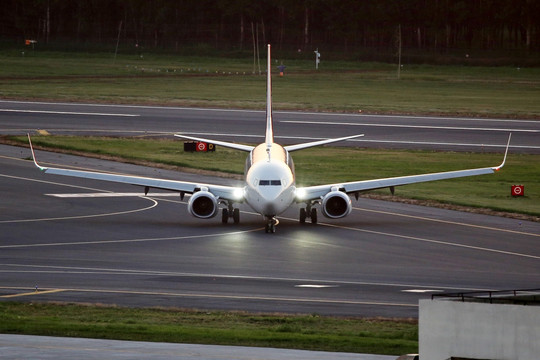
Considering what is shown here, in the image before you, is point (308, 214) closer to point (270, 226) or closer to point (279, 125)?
point (270, 226)

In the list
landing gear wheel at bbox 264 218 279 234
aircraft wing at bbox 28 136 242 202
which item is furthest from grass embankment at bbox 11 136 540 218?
landing gear wheel at bbox 264 218 279 234

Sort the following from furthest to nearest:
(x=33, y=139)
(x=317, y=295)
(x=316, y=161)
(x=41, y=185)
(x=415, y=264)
Result: 1. (x=33, y=139)
2. (x=316, y=161)
3. (x=41, y=185)
4. (x=415, y=264)
5. (x=317, y=295)

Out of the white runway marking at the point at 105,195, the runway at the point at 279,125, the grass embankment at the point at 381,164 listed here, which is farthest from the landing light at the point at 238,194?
the runway at the point at 279,125

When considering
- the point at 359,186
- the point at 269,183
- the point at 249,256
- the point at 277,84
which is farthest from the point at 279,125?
the point at 249,256

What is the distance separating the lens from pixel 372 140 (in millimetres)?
89938

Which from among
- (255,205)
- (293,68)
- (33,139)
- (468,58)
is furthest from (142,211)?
(468,58)

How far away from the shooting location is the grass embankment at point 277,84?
117000 millimetres

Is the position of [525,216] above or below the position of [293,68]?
below

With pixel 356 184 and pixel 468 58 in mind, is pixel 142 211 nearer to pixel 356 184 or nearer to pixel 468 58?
pixel 356 184

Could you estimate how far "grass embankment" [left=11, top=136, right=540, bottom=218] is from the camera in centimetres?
6350

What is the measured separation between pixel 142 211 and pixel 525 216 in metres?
19.6

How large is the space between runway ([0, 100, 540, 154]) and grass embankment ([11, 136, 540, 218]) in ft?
14.8

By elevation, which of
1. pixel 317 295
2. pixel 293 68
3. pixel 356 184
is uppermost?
pixel 293 68

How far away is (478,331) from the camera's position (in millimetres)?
22656
